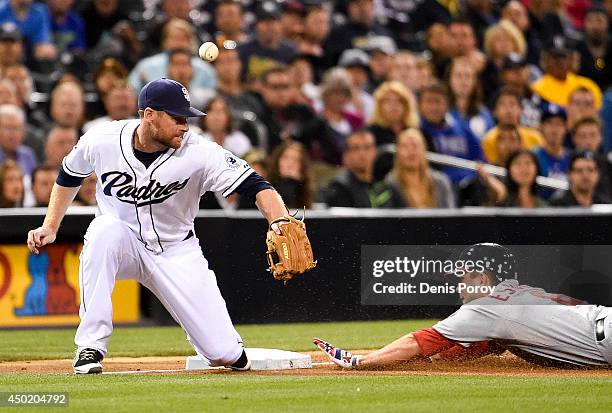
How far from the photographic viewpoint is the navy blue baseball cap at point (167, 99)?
806cm

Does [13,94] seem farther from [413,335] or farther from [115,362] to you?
[413,335]

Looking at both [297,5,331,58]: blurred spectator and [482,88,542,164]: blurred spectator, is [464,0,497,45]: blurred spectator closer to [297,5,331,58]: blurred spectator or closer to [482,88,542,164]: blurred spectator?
[297,5,331,58]: blurred spectator

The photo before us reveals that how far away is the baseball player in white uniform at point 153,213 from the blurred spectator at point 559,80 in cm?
889

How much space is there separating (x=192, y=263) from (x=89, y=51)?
7965mm

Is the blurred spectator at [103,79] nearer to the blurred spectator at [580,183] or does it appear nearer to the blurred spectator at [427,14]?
the blurred spectator at [580,183]

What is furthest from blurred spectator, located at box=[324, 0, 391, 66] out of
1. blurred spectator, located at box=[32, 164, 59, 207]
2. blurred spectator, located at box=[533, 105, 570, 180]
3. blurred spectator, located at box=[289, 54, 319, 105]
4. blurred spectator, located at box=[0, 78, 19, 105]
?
blurred spectator, located at box=[32, 164, 59, 207]

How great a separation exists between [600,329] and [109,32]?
30.1 feet

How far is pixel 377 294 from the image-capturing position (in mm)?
11914

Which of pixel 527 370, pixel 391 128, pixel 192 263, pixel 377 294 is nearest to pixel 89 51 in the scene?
pixel 391 128

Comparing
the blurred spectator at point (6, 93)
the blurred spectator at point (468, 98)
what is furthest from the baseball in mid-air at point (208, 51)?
the blurred spectator at point (468, 98)

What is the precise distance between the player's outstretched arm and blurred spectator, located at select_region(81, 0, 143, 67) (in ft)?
21.5

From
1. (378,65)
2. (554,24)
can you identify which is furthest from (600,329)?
(554,24)

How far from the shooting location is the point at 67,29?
15.7 metres

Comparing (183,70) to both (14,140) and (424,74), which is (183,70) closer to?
(14,140)
